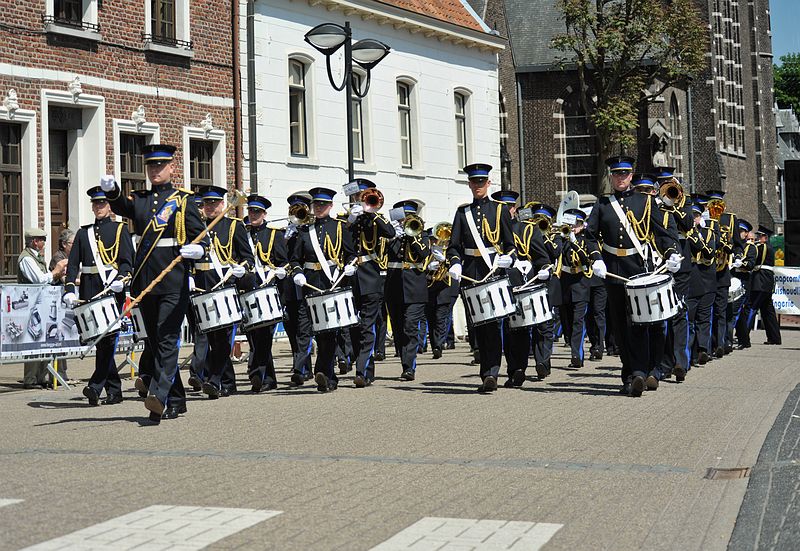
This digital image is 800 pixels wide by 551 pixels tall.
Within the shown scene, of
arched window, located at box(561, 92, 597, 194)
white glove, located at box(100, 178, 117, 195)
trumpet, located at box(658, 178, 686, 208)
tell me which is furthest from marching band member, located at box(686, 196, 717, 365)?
arched window, located at box(561, 92, 597, 194)

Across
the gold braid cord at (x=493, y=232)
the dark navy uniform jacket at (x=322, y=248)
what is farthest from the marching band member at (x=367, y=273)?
the gold braid cord at (x=493, y=232)

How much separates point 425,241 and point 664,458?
11.4 m

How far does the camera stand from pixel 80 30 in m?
22.3

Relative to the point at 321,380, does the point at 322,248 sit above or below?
above

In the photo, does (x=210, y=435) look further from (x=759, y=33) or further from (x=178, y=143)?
(x=759, y=33)

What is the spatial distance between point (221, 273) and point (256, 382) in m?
1.35

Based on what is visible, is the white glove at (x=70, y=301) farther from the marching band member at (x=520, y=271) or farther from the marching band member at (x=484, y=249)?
the marching band member at (x=520, y=271)

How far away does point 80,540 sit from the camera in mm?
6340

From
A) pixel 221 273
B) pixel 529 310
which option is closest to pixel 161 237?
pixel 221 273

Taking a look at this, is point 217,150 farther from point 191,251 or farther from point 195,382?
point 191,251

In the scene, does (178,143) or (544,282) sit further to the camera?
(178,143)

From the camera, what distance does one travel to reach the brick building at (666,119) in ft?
A: 182

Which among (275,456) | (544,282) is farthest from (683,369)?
(275,456)

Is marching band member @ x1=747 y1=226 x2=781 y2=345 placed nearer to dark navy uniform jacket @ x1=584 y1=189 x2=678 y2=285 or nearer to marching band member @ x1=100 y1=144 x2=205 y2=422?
dark navy uniform jacket @ x1=584 y1=189 x2=678 y2=285
